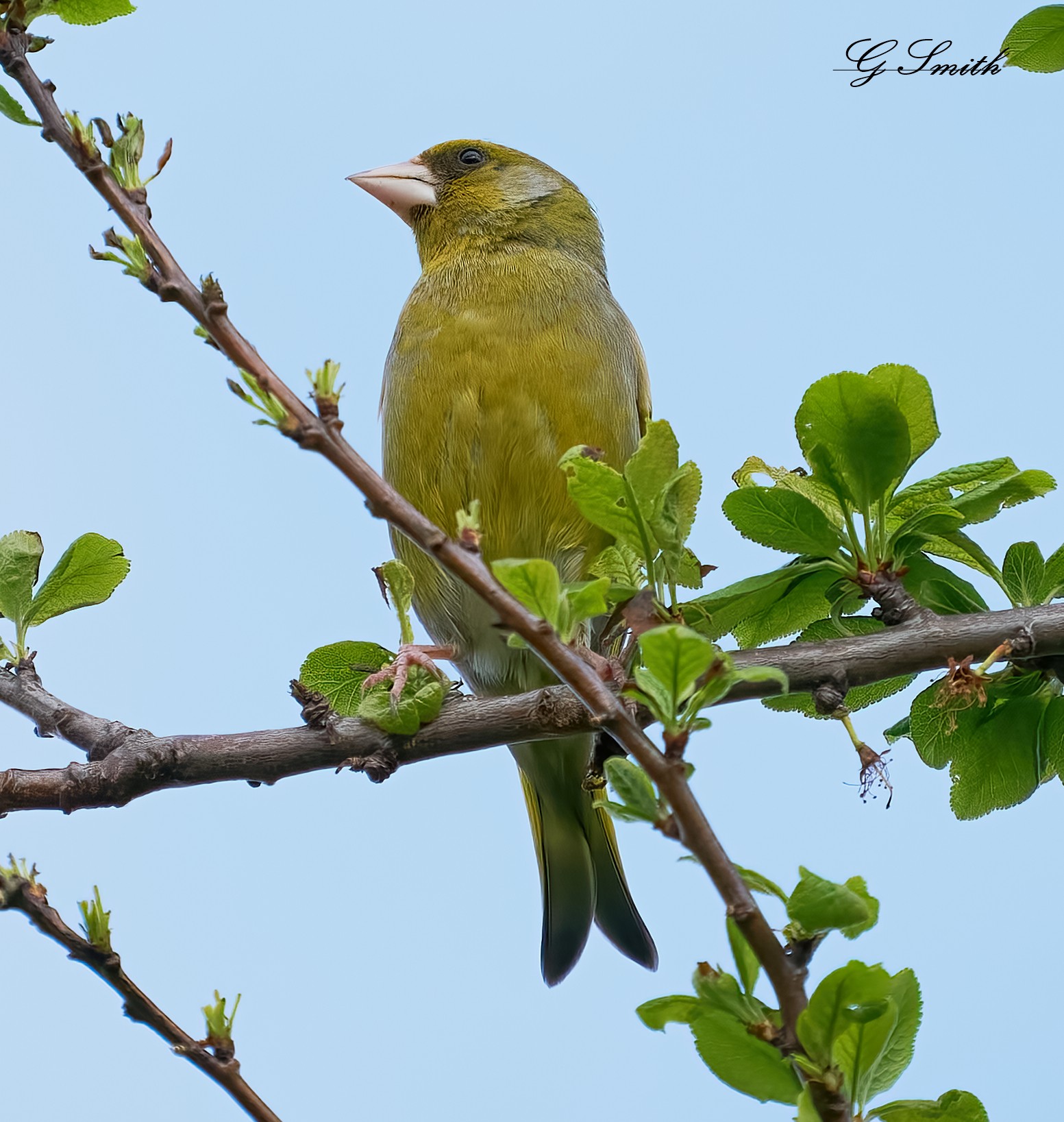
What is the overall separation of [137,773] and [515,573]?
83 centimetres

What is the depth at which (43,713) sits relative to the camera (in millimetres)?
1666

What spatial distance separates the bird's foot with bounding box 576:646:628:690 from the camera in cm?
130

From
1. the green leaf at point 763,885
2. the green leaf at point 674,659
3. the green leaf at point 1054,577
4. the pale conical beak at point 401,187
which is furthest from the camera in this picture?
the pale conical beak at point 401,187

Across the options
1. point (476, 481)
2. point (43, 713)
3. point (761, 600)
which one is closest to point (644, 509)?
point (761, 600)

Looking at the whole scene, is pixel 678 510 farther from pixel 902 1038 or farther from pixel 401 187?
pixel 401 187

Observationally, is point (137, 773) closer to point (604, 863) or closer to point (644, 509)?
point (644, 509)

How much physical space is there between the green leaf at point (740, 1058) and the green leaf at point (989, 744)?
2.06 feet

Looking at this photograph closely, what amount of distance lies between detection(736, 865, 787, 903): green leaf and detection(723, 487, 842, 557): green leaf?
53 cm

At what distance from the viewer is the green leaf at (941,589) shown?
157 cm

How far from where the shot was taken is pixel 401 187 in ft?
9.54

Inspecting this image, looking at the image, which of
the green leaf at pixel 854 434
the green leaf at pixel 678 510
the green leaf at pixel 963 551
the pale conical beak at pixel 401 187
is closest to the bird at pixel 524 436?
the pale conical beak at pixel 401 187

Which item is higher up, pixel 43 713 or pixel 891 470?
pixel 891 470

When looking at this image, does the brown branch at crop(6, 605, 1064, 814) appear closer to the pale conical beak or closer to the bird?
the bird

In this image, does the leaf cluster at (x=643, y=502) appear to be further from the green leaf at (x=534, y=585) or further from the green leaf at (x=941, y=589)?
the green leaf at (x=941, y=589)
